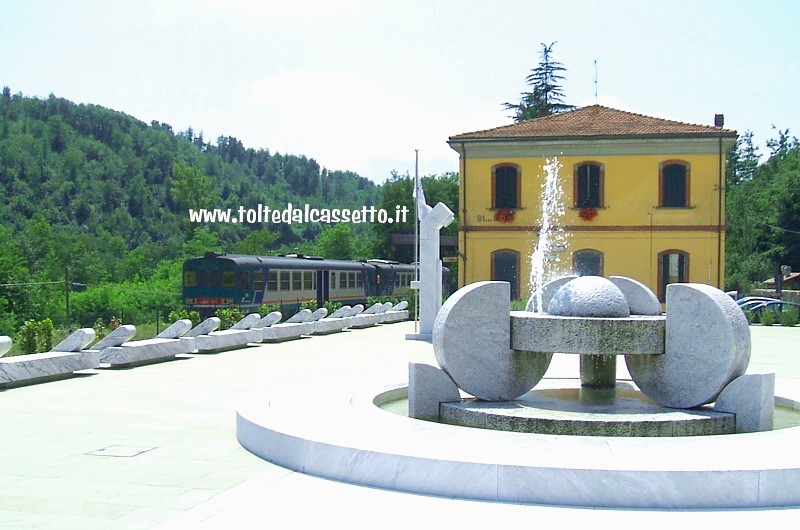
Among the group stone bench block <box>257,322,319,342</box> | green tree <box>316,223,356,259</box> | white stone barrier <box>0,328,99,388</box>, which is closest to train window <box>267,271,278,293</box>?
stone bench block <box>257,322,319,342</box>

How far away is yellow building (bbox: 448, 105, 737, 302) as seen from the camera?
33.2 meters

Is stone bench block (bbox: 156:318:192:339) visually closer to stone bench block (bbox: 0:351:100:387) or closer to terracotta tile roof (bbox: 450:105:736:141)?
stone bench block (bbox: 0:351:100:387)

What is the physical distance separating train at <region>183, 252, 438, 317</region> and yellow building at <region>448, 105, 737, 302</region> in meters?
5.22

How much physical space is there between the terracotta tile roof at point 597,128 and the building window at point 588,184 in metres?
1.25

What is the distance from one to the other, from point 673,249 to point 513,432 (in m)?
27.2

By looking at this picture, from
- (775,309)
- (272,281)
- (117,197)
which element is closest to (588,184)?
(775,309)

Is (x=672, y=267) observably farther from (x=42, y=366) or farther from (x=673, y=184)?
(x=42, y=366)

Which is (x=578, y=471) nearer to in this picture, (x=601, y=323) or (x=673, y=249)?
(x=601, y=323)

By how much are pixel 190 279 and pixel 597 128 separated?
15.7 metres

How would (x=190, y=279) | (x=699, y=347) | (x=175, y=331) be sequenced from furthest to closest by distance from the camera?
(x=190, y=279) < (x=175, y=331) < (x=699, y=347)

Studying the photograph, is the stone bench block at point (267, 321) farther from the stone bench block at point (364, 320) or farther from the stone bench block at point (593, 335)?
the stone bench block at point (593, 335)

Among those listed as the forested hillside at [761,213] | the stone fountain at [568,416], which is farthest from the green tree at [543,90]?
the stone fountain at [568,416]

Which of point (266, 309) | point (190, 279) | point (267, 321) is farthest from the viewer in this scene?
point (190, 279)

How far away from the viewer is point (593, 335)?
885 cm
